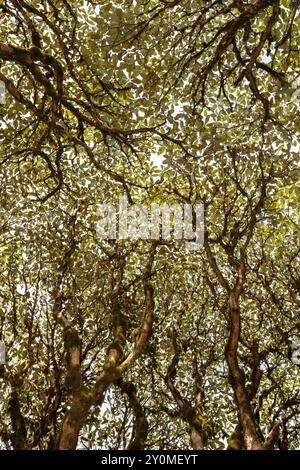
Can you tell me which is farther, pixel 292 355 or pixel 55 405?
pixel 292 355

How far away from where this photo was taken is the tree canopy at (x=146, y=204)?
311 inches

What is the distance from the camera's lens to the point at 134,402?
27.9 feet

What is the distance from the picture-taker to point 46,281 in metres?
11.0

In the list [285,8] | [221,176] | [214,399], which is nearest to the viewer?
[285,8]

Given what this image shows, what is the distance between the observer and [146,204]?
1131cm

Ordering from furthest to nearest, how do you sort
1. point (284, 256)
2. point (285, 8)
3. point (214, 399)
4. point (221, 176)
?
point (214, 399) → point (284, 256) → point (221, 176) → point (285, 8)

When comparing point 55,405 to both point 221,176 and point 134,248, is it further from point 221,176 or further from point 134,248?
point 221,176

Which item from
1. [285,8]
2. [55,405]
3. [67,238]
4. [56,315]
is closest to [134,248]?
[67,238]

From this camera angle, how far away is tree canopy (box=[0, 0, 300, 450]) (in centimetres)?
791

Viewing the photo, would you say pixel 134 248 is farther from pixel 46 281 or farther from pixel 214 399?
pixel 214 399
